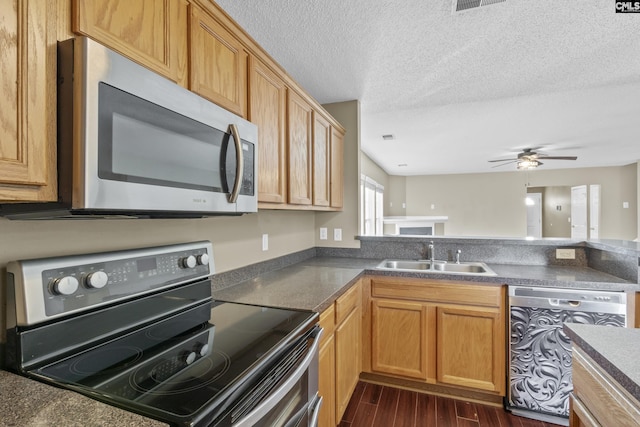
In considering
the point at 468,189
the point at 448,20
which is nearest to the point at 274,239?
the point at 448,20

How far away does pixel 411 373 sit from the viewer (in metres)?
2.17

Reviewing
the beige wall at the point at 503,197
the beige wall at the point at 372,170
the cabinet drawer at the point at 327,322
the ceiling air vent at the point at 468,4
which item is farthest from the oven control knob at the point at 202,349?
the beige wall at the point at 503,197

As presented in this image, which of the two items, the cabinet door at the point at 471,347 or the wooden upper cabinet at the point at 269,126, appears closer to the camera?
the wooden upper cabinet at the point at 269,126

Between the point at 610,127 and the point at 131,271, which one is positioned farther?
the point at 610,127

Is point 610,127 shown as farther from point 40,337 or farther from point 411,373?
point 40,337

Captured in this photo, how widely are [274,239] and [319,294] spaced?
0.81m

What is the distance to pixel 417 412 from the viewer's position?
199 centimetres

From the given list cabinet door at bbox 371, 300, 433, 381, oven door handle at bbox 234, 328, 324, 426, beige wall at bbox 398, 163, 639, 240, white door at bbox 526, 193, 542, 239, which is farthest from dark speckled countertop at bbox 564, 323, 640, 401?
white door at bbox 526, 193, 542, 239

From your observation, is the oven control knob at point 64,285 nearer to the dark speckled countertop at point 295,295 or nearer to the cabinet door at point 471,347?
the dark speckled countertop at point 295,295

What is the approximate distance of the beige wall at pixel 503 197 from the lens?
660 centimetres

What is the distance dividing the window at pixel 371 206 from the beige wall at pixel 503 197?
6.66ft

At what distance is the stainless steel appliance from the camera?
0.69m

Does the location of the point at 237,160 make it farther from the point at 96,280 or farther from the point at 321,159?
the point at 321,159

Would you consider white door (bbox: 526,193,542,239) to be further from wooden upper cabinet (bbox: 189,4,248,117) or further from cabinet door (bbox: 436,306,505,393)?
wooden upper cabinet (bbox: 189,4,248,117)
